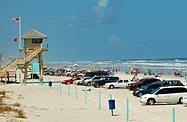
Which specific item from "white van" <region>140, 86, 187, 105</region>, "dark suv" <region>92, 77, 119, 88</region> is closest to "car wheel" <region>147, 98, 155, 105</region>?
"white van" <region>140, 86, 187, 105</region>

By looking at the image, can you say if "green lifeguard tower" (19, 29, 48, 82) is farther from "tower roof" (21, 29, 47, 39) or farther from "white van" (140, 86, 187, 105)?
"white van" (140, 86, 187, 105)

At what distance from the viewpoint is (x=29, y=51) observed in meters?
70.4

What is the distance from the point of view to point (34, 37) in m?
72.0

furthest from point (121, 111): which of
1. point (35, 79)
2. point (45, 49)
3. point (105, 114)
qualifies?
point (35, 79)

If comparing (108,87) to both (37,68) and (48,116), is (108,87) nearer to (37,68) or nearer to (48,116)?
(37,68)

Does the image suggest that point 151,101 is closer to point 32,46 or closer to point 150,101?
point 150,101

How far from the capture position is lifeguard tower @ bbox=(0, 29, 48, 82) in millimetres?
69375

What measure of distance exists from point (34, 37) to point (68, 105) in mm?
40084

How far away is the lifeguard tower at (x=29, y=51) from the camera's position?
69.4 metres

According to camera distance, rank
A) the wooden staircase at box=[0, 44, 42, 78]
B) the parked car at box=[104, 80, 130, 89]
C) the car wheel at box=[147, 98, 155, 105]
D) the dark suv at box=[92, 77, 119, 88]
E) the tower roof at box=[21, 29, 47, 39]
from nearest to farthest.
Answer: the car wheel at box=[147, 98, 155, 105] → the parked car at box=[104, 80, 130, 89] → the dark suv at box=[92, 77, 119, 88] → the wooden staircase at box=[0, 44, 42, 78] → the tower roof at box=[21, 29, 47, 39]

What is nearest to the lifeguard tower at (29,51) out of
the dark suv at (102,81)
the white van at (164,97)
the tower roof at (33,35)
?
the tower roof at (33,35)

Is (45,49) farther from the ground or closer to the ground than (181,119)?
farther from the ground

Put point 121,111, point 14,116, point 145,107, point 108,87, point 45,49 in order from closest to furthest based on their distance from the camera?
point 14,116 < point 121,111 < point 145,107 < point 108,87 < point 45,49

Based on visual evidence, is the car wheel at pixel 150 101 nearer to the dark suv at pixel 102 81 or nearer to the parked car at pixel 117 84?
the parked car at pixel 117 84
